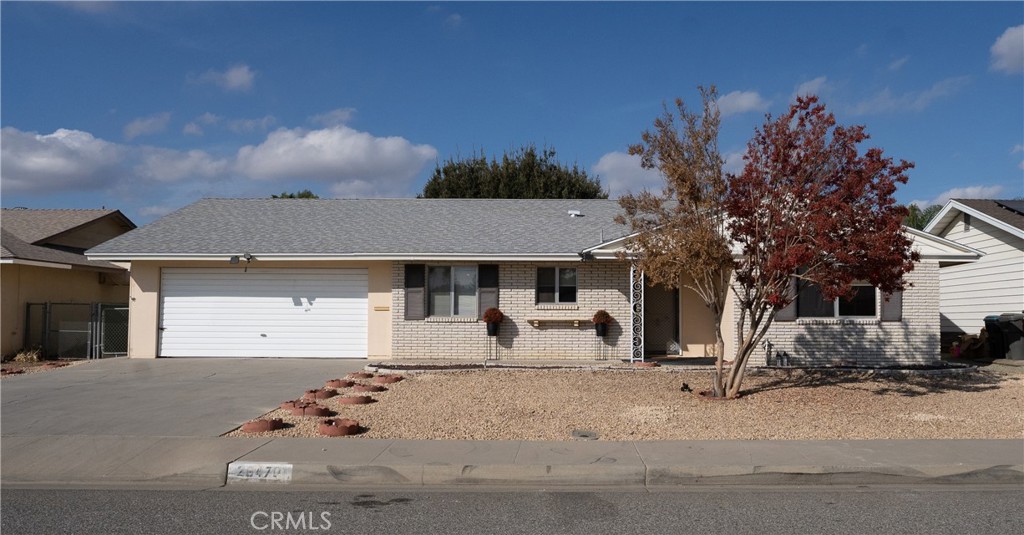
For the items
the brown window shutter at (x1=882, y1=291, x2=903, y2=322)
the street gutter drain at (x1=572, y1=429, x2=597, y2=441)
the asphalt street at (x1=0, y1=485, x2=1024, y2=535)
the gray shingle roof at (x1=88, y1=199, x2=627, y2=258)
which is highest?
the gray shingle roof at (x1=88, y1=199, x2=627, y2=258)

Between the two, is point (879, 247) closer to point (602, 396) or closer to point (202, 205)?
point (602, 396)

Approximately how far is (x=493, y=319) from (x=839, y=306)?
298 inches

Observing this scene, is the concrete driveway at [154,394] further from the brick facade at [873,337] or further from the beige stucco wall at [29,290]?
the brick facade at [873,337]

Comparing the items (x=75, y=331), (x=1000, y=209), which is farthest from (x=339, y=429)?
(x=1000, y=209)

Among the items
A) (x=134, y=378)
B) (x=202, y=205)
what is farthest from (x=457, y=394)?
(x=202, y=205)

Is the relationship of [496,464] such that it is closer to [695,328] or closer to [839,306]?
[695,328]

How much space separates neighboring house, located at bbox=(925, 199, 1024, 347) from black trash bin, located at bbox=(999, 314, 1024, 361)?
161 centimetres

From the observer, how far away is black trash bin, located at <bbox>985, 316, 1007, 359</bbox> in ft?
59.3

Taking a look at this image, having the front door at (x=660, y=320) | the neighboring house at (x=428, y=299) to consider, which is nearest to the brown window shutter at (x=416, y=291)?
the neighboring house at (x=428, y=299)

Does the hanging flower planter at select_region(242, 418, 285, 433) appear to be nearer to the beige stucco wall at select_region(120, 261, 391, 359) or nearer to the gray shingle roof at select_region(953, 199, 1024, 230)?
the beige stucco wall at select_region(120, 261, 391, 359)

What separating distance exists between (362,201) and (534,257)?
772 centimetres

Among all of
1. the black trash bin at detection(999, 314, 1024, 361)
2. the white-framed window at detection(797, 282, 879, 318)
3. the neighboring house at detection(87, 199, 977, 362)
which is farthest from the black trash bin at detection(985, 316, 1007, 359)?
the white-framed window at detection(797, 282, 879, 318)

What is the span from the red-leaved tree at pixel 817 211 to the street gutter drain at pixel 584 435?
3.43 m

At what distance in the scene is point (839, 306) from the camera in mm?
16688
